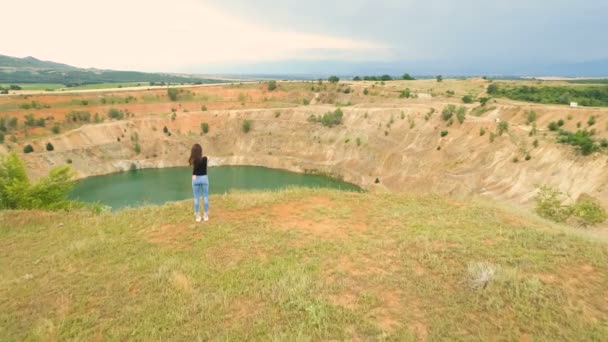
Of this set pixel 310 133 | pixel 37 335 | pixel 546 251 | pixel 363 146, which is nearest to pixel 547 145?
pixel 363 146

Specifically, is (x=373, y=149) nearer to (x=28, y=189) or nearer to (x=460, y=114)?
(x=460, y=114)

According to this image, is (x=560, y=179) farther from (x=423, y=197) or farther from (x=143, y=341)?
(x=143, y=341)

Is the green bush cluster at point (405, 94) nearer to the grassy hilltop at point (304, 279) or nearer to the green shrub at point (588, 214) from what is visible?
the green shrub at point (588, 214)

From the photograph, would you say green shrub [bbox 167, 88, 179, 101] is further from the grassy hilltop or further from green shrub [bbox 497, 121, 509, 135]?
the grassy hilltop

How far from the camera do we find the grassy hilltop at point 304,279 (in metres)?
6.11

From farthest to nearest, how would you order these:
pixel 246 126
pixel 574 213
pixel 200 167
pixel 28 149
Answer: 1. pixel 246 126
2. pixel 28 149
3. pixel 574 213
4. pixel 200 167

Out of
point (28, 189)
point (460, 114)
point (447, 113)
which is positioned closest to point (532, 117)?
point (460, 114)

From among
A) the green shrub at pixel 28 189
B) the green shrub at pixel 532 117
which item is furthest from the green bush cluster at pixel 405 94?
the green shrub at pixel 28 189

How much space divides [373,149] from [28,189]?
36.5 m

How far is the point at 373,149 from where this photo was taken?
1890 inches

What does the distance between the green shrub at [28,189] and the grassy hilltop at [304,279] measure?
30.2 ft

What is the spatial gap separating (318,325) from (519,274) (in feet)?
12.7

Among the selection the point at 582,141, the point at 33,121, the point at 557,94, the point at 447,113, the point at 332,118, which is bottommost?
the point at 33,121

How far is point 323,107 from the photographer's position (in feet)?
201
